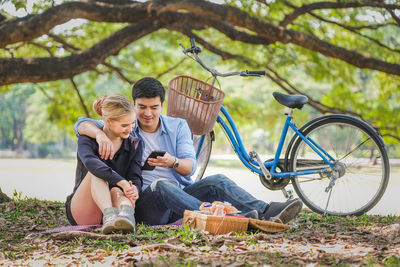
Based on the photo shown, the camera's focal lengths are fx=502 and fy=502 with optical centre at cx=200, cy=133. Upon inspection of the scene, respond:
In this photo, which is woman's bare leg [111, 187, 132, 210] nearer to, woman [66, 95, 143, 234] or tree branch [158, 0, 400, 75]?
woman [66, 95, 143, 234]

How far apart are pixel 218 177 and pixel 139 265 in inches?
61.2

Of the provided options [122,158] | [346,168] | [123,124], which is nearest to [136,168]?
[122,158]

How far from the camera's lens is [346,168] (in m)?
4.38

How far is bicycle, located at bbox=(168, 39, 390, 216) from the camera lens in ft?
14.2

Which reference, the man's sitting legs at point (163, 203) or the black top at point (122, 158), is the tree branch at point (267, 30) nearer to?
the black top at point (122, 158)

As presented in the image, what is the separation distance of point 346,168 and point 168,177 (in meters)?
1.59

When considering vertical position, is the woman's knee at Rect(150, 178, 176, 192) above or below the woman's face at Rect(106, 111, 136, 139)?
below

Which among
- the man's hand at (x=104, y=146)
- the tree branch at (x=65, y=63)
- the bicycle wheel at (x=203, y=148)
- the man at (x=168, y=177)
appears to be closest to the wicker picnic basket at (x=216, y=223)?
the man at (x=168, y=177)

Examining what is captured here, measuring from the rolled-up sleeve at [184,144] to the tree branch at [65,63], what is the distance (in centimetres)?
358

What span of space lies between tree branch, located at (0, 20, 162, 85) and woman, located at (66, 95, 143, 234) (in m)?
3.56

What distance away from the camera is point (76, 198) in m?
3.53

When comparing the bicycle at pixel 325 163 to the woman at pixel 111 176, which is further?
the bicycle at pixel 325 163

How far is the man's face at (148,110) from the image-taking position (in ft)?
12.4

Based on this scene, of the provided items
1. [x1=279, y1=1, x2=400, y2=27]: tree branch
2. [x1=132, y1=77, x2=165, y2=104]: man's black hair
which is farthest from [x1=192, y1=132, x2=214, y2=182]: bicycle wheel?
[x1=279, y1=1, x2=400, y2=27]: tree branch
